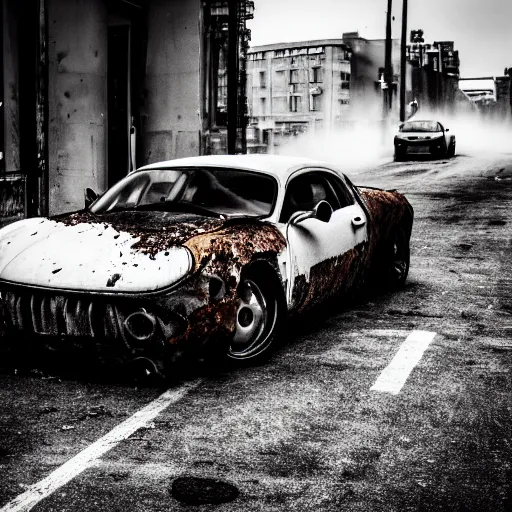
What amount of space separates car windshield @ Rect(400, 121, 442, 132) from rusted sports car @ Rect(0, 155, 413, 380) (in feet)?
90.1

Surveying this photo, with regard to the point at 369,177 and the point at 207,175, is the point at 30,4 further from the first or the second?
the point at 369,177

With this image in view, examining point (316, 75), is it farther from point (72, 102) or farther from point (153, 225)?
point (153, 225)

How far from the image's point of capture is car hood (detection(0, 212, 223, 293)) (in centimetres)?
553

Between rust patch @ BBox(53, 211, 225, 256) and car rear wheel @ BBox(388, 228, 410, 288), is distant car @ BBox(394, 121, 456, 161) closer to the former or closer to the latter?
car rear wheel @ BBox(388, 228, 410, 288)

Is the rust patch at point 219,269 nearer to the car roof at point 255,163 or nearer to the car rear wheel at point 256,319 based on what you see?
the car rear wheel at point 256,319

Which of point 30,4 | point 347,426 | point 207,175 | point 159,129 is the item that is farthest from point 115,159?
point 347,426

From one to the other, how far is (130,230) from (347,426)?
1.98 metres

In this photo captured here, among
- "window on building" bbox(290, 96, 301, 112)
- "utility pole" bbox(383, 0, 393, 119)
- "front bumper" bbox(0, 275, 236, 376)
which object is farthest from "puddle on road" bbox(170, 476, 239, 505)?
"window on building" bbox(290, 96, 301, 112)

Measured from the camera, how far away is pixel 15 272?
5.82 meters

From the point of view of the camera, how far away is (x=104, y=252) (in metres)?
5.75

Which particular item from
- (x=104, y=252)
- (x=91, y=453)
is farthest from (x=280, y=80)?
(x=91, y=453)

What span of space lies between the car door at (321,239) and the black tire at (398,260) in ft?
3.25

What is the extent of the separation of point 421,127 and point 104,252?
3023 centimetres

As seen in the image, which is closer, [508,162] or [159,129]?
[159,129]
